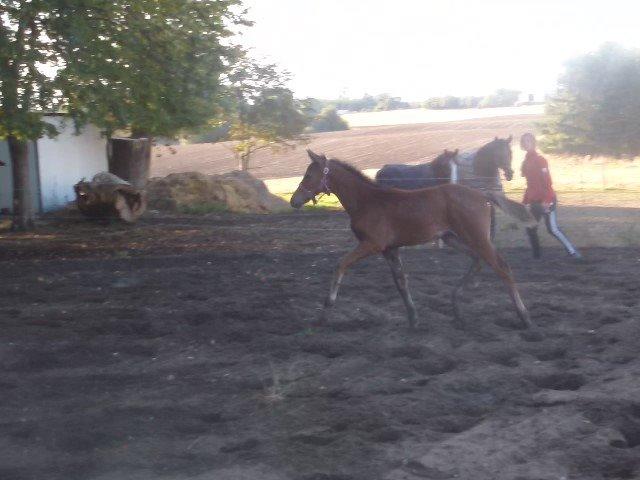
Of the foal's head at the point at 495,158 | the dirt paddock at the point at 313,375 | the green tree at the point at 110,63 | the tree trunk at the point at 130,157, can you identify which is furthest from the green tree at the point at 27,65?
the tree trunk at the point at 130,157

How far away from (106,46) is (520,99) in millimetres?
81758

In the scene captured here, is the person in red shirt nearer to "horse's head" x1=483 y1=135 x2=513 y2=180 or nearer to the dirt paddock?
the dirt paddock

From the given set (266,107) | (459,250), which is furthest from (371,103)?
(459,250)

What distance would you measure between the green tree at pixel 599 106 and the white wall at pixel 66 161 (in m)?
29.9

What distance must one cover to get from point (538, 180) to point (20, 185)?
11.5m

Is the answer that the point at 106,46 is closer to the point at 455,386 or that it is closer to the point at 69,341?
the point at 69,341

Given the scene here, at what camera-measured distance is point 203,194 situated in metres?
25.3

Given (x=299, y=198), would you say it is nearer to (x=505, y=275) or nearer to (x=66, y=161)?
(x=505, y=275)

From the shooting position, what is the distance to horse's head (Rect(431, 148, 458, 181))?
13578 mm

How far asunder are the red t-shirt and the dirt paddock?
936 mm

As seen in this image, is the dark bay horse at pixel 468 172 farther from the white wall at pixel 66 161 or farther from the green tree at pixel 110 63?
the white wall at pixel 66 161

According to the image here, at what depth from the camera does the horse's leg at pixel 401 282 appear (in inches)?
341

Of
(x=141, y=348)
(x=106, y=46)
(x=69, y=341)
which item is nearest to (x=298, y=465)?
(x=141, y=348)

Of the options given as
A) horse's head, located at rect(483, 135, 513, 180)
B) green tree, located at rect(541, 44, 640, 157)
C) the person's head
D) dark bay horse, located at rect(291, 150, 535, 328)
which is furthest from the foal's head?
green tree, located at rect(541, 44, 640, 157)
